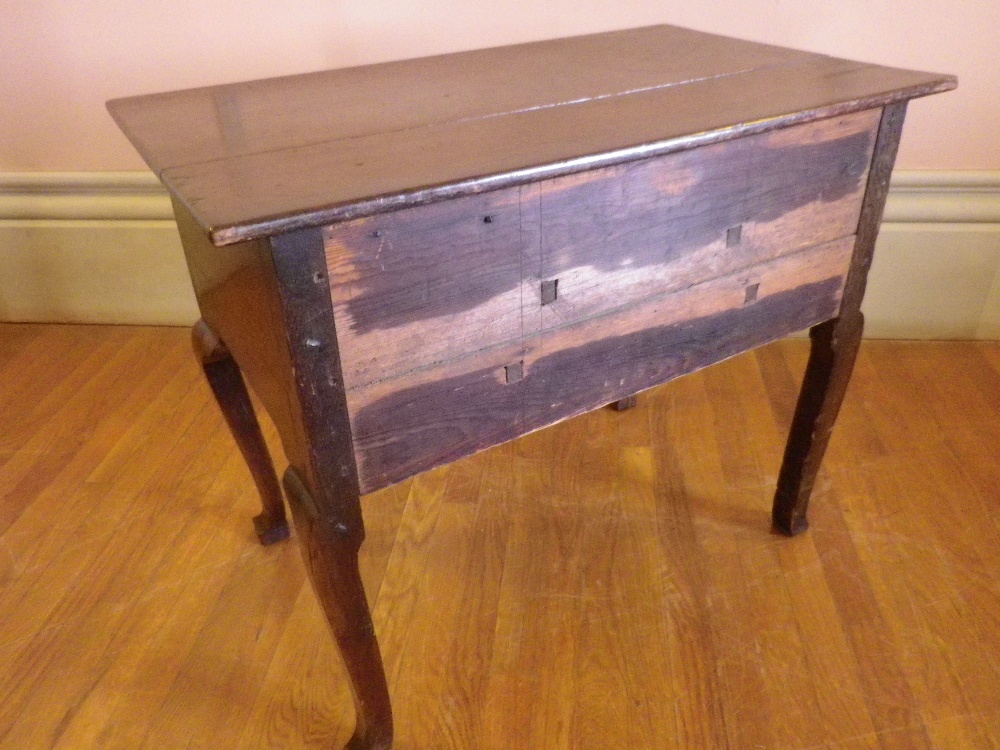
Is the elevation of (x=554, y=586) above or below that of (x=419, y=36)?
below

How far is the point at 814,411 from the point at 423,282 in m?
0.64

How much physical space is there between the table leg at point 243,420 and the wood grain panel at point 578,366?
1.08 ft

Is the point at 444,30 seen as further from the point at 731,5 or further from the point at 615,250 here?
the point at 615,250

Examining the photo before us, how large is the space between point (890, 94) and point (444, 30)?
90cm

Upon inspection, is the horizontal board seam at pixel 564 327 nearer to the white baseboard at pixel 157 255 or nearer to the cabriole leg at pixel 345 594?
the cabriole leg at pixel 345 594

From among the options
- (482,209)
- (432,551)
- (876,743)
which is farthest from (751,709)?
(482,209)

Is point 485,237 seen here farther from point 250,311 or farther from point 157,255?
point 157,255

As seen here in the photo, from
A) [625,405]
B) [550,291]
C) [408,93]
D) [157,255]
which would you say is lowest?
[625,405]

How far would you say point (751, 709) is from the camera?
100cm

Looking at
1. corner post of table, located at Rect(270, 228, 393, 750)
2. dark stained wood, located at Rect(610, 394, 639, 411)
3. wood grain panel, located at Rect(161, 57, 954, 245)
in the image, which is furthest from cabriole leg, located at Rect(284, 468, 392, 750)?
dark stained wood, located at Rect(610, 394, 639, 411)

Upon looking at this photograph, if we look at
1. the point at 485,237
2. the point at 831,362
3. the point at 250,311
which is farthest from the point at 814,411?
the point at 250,311

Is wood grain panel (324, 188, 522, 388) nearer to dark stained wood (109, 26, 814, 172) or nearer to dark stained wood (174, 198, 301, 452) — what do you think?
dark stained wood (174, 198, 301, 452)

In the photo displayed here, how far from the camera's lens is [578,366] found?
2.78 ft

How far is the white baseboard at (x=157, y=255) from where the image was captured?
1635 mm
